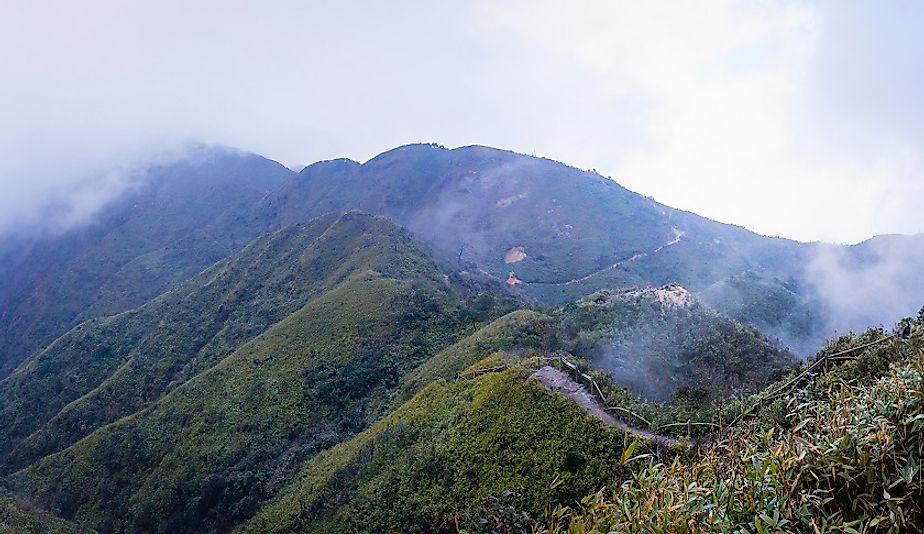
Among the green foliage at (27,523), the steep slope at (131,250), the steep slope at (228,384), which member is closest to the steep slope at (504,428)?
the steep slope at (228,384)

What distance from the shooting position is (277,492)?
2944cm

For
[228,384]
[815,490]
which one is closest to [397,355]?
[228,384]

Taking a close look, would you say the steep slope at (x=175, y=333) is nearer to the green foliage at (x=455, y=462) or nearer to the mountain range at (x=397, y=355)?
the mountain range at (x=397, y=355)

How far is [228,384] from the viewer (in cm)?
4056

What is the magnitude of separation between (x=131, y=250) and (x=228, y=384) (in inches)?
3558

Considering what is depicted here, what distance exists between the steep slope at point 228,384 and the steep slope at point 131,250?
120 ft

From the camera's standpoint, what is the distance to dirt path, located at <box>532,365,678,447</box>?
50.4 ft

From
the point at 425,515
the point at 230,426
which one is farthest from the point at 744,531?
the point at 230,426

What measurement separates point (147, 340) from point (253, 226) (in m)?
68.6

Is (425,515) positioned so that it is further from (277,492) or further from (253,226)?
(253,226)

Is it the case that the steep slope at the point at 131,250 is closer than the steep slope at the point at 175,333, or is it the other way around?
the steep slope at the point at 175,333

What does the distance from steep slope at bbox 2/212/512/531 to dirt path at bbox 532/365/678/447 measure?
15.2 metres

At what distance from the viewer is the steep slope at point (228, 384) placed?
33750 millimetres

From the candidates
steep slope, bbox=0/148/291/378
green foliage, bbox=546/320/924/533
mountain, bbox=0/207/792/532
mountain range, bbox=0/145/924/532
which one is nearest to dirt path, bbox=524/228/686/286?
mountain range, bbox=0/145/924/532
